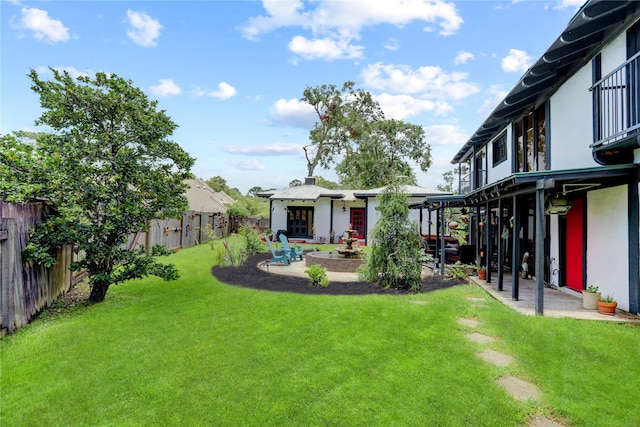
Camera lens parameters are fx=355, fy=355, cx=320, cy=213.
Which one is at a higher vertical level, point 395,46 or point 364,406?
point 395,46

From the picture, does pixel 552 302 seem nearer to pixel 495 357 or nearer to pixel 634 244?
pixel 634 244

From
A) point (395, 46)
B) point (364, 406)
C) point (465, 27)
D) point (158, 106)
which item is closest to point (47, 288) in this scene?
point (158, 106)

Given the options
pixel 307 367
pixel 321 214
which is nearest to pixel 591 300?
pixel 307 367

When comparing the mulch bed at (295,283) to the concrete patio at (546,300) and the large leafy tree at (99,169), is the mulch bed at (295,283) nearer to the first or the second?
the concrete patio at (546,300)

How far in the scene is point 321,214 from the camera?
70.6ft

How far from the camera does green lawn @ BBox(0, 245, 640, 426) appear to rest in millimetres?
2992

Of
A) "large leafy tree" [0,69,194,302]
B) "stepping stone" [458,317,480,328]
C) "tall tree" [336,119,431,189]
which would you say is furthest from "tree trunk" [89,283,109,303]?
"tall tree" [336,119,431,189]

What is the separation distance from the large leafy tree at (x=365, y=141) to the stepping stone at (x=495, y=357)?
27.5 meters

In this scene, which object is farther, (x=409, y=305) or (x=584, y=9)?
(x=409, y=305)

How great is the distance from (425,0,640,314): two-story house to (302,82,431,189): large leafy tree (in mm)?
22448

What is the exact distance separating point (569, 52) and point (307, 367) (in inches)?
276

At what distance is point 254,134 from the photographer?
20375mm

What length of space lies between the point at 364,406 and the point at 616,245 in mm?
5502

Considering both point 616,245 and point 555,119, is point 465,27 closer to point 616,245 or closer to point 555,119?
point 555,119
